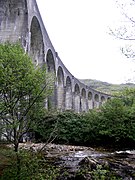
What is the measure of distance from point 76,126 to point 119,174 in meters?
15.7

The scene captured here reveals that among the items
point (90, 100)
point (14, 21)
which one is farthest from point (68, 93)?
point (14, 21)

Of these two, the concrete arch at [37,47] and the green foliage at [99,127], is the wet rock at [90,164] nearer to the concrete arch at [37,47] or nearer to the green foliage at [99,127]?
the green foliage at [99,127]

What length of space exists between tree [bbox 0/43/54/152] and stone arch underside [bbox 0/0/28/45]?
13418mm

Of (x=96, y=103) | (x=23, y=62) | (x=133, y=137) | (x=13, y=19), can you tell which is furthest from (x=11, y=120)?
(x=96, y=103)

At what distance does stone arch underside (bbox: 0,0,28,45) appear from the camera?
2398 centimetres

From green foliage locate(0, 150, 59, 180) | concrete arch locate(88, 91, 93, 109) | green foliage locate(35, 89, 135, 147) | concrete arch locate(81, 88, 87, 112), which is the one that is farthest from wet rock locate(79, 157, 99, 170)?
concrete arch locate(88, 91, 93, 109)

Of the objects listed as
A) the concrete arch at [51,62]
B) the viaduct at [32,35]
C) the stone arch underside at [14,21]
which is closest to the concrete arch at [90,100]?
the viaduct at [32,35]

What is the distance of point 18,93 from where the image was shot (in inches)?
361

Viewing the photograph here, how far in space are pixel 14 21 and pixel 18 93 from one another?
16980 millimetres

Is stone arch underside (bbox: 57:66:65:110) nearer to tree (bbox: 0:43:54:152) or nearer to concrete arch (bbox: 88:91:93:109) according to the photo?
concrete arch (bbox: 88:91:93:109)

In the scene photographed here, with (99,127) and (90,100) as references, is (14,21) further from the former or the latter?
(90,100)

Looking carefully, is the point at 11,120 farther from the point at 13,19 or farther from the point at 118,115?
the point at 13,19

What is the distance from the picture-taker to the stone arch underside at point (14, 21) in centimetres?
2398

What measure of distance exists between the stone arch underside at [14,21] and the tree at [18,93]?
44.0 feet
